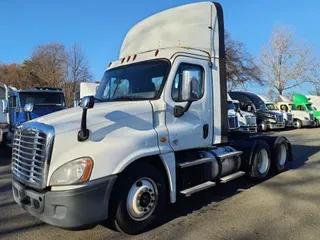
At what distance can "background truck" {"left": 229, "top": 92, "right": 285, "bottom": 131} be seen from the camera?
22.7 m

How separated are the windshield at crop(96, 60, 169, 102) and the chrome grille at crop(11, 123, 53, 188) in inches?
58.2

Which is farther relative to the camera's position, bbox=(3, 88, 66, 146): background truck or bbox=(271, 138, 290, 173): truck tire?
bbox=(3, 88, 66, 146): background truck

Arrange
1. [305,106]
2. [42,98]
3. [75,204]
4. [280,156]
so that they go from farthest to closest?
[305,106]
[42,98]
[280,156]
[75,204]

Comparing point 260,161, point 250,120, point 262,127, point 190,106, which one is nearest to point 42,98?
point 260,161

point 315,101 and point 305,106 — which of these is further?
point 315,101

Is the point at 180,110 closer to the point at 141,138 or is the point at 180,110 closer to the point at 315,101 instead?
the point at 141,138

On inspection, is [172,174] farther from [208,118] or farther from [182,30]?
[182,30]

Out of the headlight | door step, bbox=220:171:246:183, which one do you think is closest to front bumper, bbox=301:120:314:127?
door step, bbox=220:171:246:183

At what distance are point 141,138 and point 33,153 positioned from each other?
140cm

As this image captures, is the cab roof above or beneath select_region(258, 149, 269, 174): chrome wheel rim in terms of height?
above

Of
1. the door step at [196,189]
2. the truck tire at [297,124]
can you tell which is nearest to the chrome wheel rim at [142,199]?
the door step at [196,189]

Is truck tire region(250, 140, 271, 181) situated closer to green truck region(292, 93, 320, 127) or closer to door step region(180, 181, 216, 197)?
door step region(180, 181, 216, 197)

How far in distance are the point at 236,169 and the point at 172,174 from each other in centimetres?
246

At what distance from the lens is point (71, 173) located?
12.0 feet
